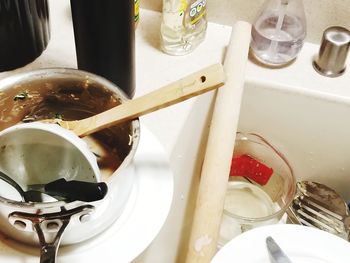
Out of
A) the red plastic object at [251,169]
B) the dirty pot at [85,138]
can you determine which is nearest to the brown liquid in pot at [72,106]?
the dirty pot at [85,138]

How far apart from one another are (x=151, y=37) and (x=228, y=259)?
35cm

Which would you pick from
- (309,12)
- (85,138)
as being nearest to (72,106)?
(85,138)

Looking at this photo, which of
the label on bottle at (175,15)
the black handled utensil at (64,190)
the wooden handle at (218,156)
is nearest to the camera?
the black handled utensil at (64,190)

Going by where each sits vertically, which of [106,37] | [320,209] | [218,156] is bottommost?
[320,209]

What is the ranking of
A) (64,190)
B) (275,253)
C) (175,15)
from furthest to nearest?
(175,15) → (275,253) → (64,190)

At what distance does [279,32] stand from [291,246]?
0.31m

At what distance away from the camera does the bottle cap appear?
71cm

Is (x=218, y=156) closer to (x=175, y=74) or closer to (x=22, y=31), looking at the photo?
(x=175, y=74)

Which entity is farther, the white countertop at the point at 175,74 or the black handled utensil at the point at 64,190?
the white countertop at the point at 175,74

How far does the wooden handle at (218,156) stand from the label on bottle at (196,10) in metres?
0.05

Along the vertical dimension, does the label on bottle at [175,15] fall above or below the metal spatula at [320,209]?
above

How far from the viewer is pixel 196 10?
709 mm

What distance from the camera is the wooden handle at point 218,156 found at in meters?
0.54

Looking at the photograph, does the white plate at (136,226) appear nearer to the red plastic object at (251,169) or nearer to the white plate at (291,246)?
the white plate at (291,246)
